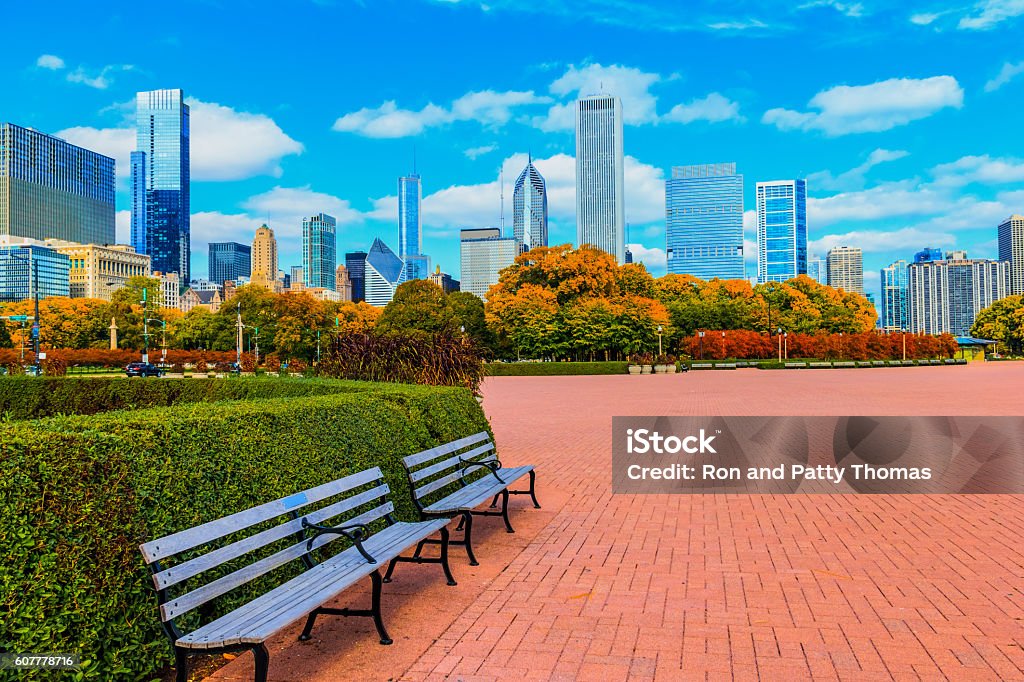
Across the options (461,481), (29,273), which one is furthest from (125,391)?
(29,273)

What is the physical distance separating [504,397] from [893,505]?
18.4 meters

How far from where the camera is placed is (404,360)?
39.5 ft

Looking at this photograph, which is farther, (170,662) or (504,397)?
(504,397)

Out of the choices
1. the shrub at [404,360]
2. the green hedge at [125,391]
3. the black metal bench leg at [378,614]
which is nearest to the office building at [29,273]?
the green hedge at [125,391]

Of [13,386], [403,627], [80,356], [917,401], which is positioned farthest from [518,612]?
[80,356]

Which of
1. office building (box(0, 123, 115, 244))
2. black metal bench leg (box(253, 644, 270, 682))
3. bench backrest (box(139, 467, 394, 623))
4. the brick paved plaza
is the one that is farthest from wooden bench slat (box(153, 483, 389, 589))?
office building (box(0, 123, 115, 244))

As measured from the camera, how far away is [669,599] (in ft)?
15.6

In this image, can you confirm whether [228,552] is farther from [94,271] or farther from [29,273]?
[94,271]

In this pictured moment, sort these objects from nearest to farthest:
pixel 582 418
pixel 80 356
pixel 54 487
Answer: pixel 54 487
pixel 582 418
pixel 80 356

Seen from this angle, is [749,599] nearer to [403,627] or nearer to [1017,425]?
[403,627]

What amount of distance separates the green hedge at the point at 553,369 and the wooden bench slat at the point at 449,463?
122ft

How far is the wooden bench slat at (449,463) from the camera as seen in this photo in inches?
226

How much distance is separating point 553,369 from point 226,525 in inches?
1678

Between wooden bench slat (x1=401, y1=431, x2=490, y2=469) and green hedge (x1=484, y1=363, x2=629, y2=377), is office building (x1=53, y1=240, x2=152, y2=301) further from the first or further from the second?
wooden bench slat (x1=401, y1=431, x2=490, y2=469)
